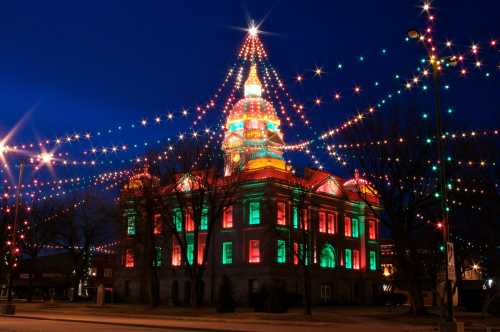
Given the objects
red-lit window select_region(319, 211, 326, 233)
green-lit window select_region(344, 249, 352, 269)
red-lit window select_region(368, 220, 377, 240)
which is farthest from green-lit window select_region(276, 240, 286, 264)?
red-lit window select_region(368, 220, 377, 240)

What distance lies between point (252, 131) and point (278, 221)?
14.0m

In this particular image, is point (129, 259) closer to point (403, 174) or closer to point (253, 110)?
point (253, 110)

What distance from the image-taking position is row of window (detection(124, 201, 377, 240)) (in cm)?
5766

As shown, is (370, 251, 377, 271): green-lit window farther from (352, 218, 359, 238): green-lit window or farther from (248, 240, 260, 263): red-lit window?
(248, 240, 260, 263): red-lit window

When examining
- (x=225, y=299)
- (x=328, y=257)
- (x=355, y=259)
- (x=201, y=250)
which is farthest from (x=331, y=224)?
(x=225, y=299)

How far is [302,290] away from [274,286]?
2204 centimetres

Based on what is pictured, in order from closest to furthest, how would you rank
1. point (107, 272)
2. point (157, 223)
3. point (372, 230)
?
point (157, 223)
point (372, 230)
point (107, 272)

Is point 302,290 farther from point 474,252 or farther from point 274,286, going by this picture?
point 274,286

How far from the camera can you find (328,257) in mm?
66125

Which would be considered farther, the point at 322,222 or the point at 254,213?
the point at 322,222

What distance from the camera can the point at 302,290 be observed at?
200ft

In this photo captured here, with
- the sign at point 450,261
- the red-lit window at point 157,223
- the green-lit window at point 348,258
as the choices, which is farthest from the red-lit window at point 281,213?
the sign at point 450,261

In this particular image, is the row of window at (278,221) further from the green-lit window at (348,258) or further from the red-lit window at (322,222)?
the green-lit window at (348,258)

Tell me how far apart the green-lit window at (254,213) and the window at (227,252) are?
3.42 meters
